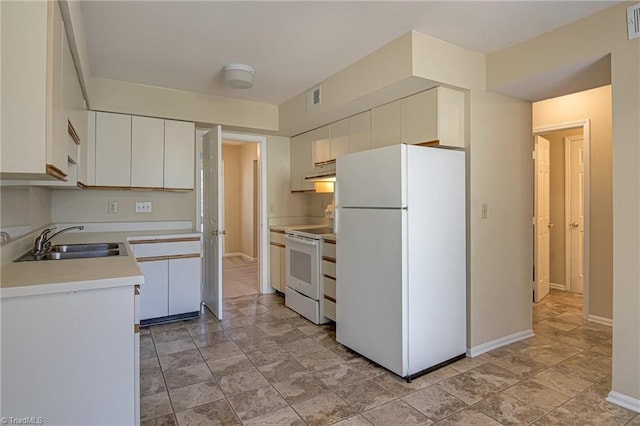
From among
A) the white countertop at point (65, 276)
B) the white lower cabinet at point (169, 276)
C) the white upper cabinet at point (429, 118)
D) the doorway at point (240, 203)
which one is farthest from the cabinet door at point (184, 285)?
the doorway at point (240, 203)

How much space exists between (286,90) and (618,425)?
3.63 meters

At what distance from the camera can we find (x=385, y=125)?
3094 mm

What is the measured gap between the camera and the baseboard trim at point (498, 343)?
275 centimetres

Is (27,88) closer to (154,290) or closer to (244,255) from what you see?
(154,290)

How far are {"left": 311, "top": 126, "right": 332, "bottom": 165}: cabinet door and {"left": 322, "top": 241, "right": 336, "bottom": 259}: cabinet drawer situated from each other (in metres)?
1.06

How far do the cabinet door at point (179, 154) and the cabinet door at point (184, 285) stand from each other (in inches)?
33.4

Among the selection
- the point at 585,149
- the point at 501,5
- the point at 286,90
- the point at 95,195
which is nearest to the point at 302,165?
the point at 286,90

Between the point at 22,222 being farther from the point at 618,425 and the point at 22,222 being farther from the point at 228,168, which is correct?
the point at 228,168

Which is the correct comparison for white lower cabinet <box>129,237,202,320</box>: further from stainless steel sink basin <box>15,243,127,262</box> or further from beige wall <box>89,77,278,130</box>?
beige wall <box>89,77,278,130</box>

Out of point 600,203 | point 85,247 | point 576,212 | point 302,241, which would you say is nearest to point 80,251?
point 85,247

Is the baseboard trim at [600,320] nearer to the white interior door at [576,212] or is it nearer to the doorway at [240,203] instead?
the white interior door at [576,212]

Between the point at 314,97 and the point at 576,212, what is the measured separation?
13.1ft

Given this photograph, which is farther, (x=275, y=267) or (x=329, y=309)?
(x=275, y=267)

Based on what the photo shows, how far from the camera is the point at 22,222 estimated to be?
2178 mm
